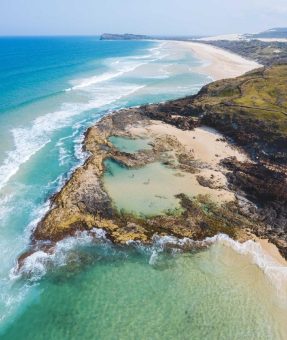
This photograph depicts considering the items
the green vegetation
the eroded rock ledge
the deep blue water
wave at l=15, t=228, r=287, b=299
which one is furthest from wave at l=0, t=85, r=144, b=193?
the green vegetation

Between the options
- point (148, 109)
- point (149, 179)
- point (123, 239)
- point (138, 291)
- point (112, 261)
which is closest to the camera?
point (138, 291)


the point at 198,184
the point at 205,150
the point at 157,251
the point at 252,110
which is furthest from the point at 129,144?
the point at 157,251

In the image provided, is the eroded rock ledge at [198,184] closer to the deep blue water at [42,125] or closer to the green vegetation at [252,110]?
the green vegetation at [252,110]

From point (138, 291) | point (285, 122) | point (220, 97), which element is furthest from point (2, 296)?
point (220, 97)

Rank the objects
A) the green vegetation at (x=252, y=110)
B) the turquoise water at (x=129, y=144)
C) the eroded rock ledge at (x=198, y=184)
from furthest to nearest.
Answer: the green vegetation at (x=252, y=110) → the turquoise water at (x=129, y=144) → the eroded rock ledge at (x=198, y=184)

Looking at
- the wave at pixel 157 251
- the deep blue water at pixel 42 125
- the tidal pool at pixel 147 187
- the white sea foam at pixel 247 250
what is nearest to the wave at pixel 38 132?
the deep blue water at pixel 42 125

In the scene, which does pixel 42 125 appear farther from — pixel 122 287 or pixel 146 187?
pixel 122 287

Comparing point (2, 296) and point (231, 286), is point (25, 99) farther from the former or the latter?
point (231, 286)
